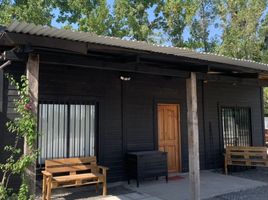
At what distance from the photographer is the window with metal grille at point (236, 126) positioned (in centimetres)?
1007

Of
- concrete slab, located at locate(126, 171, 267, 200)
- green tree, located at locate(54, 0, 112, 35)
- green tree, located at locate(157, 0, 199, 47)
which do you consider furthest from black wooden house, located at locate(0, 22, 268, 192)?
green tree, located at locate(157, 0, 199, 47)

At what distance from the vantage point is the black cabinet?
291 inches

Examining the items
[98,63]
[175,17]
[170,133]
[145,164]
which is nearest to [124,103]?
[145,164]

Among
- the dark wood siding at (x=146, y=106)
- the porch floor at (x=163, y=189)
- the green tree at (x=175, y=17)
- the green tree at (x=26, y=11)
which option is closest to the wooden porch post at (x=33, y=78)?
the porch floor at (x=163, y=189)

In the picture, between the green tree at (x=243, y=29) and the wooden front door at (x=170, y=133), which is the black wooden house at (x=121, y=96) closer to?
the wooden front door at (x=170, y=133)

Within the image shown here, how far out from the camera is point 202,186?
734 centimetres

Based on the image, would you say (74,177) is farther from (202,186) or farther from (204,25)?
(204,25)

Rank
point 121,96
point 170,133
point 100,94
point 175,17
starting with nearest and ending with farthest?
point 100,94
point 121,96
point 170,133
point 175,17

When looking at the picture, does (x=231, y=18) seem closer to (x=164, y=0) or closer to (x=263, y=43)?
(x=263, y=43)

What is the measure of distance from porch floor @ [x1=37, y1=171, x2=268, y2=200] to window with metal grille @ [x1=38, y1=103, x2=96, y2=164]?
0.83 meters

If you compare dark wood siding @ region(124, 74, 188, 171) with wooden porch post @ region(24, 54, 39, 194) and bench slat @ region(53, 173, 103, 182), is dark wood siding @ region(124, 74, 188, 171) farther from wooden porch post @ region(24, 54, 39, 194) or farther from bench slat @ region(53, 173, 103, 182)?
wooden porch post @ region(24, 54, 39, 194)

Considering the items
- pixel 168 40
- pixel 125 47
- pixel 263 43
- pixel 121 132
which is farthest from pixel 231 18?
pixel 125 47

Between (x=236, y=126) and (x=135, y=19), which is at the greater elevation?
(x=135, y=19)

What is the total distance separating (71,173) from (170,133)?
3.15 m
